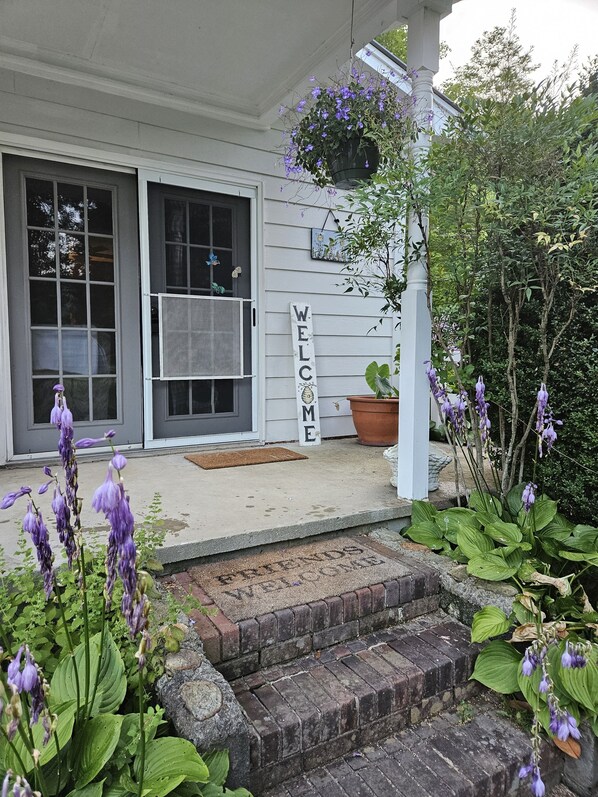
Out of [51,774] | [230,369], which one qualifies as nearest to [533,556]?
[51,774]

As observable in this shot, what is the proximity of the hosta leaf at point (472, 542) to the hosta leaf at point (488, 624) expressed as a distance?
25 cm

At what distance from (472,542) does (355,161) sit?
1.99 m

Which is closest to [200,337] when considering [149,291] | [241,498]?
[149,291]

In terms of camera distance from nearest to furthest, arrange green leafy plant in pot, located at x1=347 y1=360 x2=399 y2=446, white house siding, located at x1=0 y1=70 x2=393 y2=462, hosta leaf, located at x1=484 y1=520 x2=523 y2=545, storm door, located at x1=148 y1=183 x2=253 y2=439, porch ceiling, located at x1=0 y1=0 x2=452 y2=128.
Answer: hosta leaf, located at x1=484 y1=520 x2=523 y2=545 < porch ceiling, located at x1=0 y1=0 x2=452 y2=128 < white house siding, located at x1=0 y1=70 x2=393 y2=462 < storm door, located at x1=148 y1=183 x2=253 y2=439 < green leafy plant in pot, located at x1=347 y1=360 x2=399 y2=446

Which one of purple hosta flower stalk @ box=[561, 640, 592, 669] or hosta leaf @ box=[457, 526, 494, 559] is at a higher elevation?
hosta leaf @ box=[457, 526, 494, 559]

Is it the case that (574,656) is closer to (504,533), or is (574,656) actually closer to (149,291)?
(504,533)

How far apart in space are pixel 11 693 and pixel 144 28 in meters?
3.18

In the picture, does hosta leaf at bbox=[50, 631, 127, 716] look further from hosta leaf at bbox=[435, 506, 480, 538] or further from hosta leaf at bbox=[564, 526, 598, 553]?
hosta leaf at bbox=[564, 526, 598, 553]

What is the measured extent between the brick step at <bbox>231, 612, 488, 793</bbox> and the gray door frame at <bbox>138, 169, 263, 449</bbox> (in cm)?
228

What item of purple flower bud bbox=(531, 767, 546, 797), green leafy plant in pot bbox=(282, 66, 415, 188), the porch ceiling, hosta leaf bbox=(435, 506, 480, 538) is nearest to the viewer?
purple flower bud bbox=(531, 767, 546, 797)

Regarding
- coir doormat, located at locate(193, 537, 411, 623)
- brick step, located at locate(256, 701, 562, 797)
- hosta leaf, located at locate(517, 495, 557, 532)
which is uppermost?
hosta leaf, located at locate(517, 495, 557, 532)

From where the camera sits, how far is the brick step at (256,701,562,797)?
4.30 ft

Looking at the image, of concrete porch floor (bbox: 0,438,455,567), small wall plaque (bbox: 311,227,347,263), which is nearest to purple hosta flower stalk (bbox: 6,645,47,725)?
concrete porch floor (bbox: 0,438,455,567)

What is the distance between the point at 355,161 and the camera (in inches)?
104
